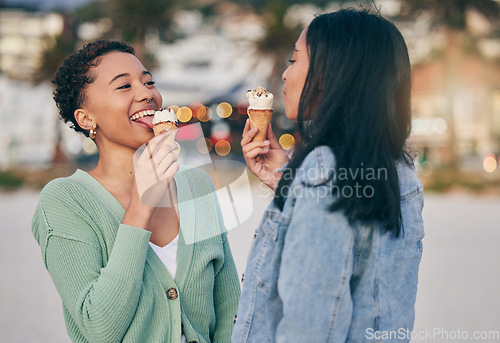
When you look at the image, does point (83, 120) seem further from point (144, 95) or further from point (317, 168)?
point (317, 168)

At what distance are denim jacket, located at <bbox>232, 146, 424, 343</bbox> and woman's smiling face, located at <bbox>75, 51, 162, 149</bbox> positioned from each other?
907 mm

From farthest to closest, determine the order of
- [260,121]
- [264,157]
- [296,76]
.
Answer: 1. [260,121]
2. [264,157]
3. [296,76]

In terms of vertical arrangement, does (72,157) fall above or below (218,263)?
above

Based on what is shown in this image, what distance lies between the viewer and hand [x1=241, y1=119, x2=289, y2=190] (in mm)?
2541

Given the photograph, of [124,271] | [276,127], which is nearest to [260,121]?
[124,271]

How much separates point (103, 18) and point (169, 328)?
28.9 meters

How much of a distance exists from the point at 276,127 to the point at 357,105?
919 inches

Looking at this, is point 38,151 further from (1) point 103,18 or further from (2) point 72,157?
(1) point 103,18

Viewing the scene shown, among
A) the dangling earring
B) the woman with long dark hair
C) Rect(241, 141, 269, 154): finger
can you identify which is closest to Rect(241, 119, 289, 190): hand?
Rect(241, 141, 269, 154): finger

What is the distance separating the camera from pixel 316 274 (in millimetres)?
1645

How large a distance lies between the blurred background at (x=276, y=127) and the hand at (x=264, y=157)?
0.24 m

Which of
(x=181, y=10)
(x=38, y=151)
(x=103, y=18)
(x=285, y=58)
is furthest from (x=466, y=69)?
(x=38, y=151)

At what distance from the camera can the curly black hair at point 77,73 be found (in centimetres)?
250

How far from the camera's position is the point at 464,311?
665 centimetres
